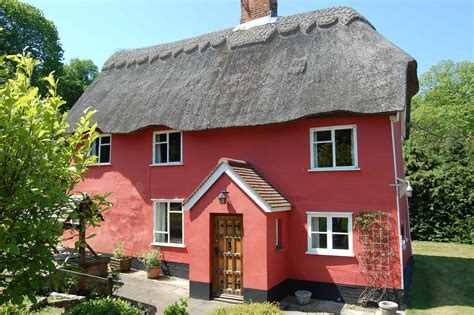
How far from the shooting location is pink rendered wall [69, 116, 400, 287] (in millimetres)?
10734

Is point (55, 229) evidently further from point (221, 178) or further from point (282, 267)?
point (282, 267)

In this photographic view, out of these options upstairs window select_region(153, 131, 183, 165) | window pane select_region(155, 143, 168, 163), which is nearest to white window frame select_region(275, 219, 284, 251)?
upstairs window select_region(153, 131, 183, 165)

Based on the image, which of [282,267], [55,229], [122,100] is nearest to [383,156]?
[282,267]

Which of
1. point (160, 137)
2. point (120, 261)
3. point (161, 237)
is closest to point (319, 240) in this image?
point (161, 237)

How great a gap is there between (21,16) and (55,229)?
99.5 ft

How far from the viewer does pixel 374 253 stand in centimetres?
1045

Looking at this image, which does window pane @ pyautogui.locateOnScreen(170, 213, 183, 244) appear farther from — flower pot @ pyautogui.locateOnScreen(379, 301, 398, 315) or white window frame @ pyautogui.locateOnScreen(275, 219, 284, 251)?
flower pot @ pyautogui.locateOnScreen(379, 301, 398, 315)

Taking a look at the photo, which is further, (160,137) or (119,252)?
(160,137)

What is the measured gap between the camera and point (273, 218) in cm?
1083

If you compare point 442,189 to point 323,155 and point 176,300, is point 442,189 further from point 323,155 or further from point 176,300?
point 176,300

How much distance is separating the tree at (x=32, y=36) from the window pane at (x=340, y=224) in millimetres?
23746

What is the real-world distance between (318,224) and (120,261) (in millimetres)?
7814

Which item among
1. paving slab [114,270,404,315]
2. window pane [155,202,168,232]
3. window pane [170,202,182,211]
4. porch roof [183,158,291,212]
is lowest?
paving slab [114,270,404,315]

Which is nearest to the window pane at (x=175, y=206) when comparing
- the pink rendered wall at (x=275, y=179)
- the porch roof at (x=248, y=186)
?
the pink rendered wall at (x=275, y=179)
